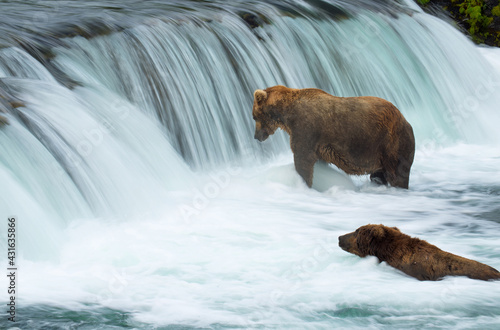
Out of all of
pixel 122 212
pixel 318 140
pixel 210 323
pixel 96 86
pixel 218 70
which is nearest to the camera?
pixel 210 323

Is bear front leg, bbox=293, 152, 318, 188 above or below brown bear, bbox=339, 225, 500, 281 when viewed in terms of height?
above

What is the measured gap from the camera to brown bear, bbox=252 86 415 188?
25.2 feet

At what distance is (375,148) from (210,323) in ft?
11.8

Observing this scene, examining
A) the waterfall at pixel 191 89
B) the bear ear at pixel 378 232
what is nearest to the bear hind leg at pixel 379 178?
the waterfall at pixel 191 89

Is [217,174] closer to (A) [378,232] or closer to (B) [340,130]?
(B) [340,130]

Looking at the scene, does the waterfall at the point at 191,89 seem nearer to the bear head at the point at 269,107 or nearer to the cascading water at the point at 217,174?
the cascading water at the point at 217,174

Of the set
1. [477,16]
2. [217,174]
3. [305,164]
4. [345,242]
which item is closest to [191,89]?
[217,174]

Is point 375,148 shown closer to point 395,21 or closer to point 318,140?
point 318,140

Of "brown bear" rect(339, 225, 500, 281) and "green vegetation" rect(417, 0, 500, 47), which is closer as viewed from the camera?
"brown bear" rect(339, 225, 500, 281)

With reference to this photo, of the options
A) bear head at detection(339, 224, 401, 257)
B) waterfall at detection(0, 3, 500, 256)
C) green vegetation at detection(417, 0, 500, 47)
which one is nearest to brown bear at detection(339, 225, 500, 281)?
bear head at detection(339, 224, 401, 257)

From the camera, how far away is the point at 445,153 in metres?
10.6

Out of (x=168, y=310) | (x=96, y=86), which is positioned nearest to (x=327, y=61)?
(x=96, y=86)

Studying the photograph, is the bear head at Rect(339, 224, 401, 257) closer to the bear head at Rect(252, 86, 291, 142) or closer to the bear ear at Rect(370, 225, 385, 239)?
the bear ear at Rect(370, 225, 385, 239)

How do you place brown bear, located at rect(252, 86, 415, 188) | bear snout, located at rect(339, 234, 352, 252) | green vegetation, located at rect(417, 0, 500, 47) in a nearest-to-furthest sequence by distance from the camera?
bear snout, located at rect(339, 234, 352, 252), brown bear, located at rect(252, 86, 415, 188), green vegetation, located at rect(417, 0, 500, 47)
